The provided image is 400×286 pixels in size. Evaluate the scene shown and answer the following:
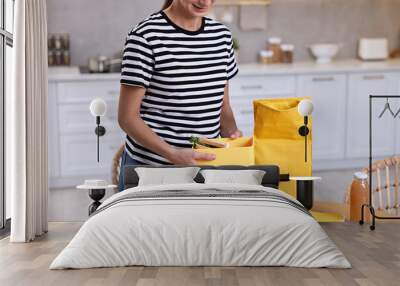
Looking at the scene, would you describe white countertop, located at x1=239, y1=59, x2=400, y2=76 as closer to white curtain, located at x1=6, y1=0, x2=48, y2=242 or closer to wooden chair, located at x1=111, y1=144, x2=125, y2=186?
wooden chair, located at x1=111, y1=144, x2=125, y2=186

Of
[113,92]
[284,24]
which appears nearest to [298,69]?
[284,24]

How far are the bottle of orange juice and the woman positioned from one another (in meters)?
1.02

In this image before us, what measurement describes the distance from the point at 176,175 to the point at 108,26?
2364mm

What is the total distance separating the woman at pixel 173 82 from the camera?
4793 millimetres

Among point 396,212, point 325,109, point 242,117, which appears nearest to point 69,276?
point 396,212

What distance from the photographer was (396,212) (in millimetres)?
5188

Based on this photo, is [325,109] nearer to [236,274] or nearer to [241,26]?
[241,26]

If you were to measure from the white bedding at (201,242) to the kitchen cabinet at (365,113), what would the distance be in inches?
128

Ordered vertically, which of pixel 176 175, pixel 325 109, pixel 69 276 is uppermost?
pixel 325 109

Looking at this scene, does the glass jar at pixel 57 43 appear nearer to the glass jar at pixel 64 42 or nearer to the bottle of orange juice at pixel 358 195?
the glass jar at pixel 64 42

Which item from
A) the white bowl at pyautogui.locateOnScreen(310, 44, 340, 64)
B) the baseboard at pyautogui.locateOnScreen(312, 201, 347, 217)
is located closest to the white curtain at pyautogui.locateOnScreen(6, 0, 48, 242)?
the baseboard at pyautogui.locateOnScreen(312, 201, 347, 217)

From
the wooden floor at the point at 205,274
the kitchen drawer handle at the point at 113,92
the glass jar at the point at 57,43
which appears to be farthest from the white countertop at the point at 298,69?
the wooden floor at the point at 205,274

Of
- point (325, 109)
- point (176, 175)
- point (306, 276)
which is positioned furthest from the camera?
point (325, 109)

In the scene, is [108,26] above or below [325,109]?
above
